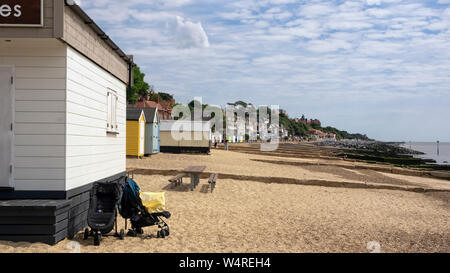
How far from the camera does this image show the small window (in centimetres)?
937

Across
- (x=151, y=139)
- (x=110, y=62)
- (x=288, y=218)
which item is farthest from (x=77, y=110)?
(x=151, y=139)

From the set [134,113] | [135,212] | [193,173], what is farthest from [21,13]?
[134,113]

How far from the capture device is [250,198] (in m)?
12.7

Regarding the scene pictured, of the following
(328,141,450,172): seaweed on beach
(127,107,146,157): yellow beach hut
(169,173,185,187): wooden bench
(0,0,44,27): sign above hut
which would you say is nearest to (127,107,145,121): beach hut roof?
(127,107,146,157): yellow beach hut

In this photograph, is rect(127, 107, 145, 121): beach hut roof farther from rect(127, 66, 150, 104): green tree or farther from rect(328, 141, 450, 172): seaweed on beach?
rect(127, 66, 150, 104): green tree

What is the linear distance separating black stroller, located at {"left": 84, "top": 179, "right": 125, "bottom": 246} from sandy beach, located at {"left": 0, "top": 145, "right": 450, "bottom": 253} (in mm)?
230

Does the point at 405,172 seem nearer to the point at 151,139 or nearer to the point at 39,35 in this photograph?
the point at 151,139

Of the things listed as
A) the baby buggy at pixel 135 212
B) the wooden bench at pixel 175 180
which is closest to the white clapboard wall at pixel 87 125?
the baby buggy at pixel 135 212

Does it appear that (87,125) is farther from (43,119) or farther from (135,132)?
(135,132)

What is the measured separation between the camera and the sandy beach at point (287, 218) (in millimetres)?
7172

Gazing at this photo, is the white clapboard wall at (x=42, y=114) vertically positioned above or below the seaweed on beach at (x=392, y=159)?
above

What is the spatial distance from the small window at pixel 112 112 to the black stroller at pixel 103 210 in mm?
2176

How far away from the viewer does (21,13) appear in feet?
20.4

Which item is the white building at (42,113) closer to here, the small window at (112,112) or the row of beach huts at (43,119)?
the row of beach huts at (43,119)
